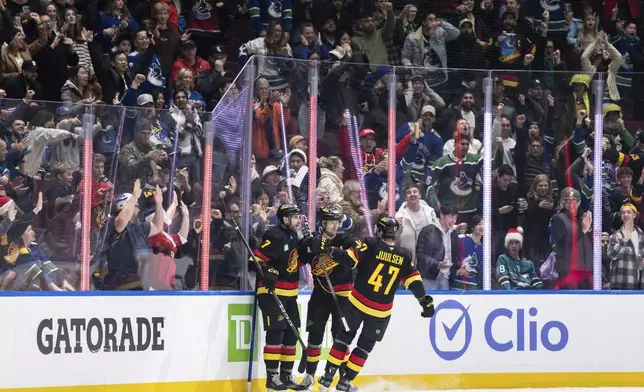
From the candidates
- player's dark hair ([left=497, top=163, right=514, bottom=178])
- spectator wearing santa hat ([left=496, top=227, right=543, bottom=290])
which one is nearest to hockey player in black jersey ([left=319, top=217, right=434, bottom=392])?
spectator wearing santa hat ([left=496, top=227, right=543, bottom=290])

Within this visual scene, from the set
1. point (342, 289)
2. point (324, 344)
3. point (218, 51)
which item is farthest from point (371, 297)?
point (218, 51)

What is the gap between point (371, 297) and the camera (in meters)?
9.62

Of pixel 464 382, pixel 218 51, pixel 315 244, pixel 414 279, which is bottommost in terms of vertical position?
pixel 464 382

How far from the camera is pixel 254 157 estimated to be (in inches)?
382

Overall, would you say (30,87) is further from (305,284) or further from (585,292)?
(585,292)

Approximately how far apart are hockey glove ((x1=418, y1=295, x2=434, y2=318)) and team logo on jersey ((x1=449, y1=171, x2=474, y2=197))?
0.98 m

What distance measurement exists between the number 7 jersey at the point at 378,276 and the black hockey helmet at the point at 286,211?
534mm

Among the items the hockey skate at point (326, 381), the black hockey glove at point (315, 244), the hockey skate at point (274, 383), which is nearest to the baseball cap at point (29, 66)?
the black hockey glove at point (315, 244)

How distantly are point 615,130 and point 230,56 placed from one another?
416 centimetres

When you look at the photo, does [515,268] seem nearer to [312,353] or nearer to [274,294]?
[312,353]

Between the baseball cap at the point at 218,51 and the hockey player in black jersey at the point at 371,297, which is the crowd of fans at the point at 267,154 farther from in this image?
the hockey player in black jersey at the point at 371,297

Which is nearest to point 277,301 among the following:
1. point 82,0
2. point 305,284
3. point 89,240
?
point 305,284

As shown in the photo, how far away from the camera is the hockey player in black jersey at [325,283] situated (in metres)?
9.62

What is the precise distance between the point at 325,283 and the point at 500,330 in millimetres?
1616
